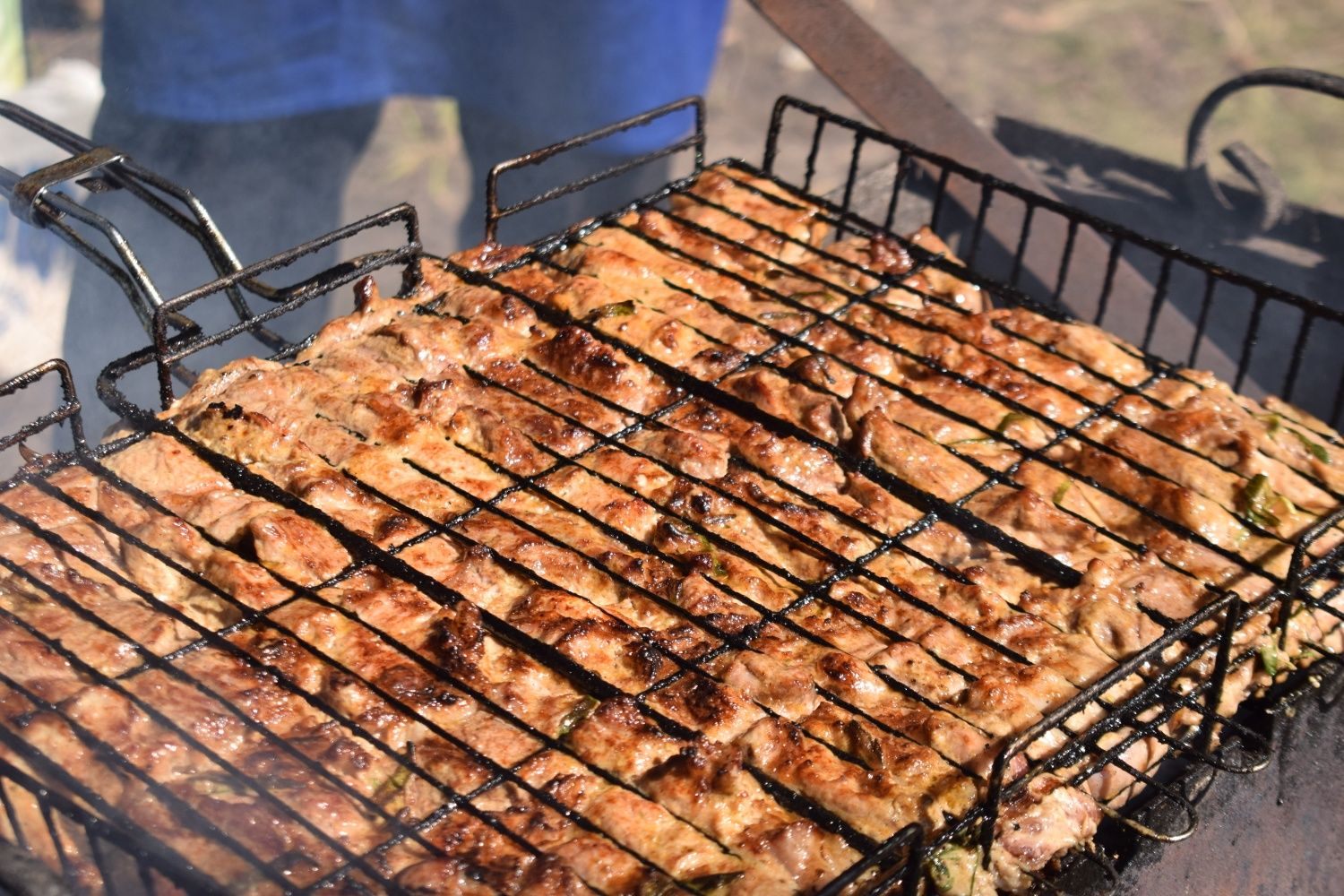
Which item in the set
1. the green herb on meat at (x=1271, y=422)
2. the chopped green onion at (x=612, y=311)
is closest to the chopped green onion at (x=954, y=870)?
the green herb on meat at (x=1271, y=422)

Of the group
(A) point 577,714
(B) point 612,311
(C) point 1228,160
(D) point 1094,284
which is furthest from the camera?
(C) point 1228,160

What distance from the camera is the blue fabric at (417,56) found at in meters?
7.44

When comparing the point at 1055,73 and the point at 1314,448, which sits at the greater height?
the point at 1055,73

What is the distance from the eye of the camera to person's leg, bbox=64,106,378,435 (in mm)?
7316

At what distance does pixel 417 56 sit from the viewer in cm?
841

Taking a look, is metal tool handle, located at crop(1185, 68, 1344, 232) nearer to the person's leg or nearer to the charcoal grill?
the charcoal grill

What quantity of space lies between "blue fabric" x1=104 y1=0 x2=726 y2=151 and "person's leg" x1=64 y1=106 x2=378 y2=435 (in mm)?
232

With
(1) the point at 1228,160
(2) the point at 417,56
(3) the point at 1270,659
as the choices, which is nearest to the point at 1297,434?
(3) the point at 1270,659

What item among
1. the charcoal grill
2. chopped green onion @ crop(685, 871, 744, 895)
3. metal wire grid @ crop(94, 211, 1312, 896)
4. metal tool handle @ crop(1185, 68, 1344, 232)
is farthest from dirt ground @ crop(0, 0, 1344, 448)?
chopped green onion @ crop(685, 871, 744, 895)

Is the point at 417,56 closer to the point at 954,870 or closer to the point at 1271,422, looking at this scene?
the point at 1271,422

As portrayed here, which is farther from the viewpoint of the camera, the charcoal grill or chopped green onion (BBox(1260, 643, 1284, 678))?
chopped green onion (BBox(1260, 643, 1284, 678))

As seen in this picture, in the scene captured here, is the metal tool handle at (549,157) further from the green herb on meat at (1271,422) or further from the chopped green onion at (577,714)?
the green herb on meat at (1271,422)

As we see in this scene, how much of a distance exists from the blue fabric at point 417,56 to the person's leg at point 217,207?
0.23 metres

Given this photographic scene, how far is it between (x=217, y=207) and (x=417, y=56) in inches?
62.1
